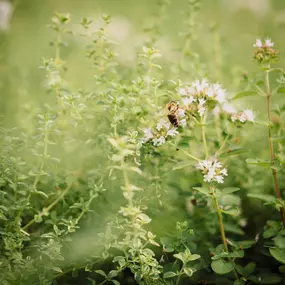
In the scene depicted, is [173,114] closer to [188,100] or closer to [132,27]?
[188,100]

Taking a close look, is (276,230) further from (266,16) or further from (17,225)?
(266,16)

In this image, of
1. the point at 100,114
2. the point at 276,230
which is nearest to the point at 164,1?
the point at 100,114

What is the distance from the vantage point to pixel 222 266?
1.14 metres

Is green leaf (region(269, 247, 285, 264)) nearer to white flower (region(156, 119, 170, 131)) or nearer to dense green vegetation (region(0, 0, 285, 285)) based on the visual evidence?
dense green vegetation (region(0, 0, 285, 285))

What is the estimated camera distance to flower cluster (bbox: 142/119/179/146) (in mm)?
1135

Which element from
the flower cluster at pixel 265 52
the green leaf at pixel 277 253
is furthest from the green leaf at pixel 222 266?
the flower cluster at pixel 265 52

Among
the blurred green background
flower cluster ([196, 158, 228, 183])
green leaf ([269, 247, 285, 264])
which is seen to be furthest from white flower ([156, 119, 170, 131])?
the blurred green background

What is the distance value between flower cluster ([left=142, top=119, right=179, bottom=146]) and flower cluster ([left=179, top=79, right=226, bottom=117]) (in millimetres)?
78

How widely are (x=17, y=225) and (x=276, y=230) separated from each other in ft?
2.61

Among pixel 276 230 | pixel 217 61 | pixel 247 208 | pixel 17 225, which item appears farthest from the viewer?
pixel 217 61

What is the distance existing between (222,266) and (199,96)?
508 millimetres

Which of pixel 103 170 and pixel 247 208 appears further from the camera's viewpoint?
pixel 247 208

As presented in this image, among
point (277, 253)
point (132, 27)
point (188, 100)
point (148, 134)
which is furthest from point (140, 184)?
point (132, 27)

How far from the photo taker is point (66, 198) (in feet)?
4.43
